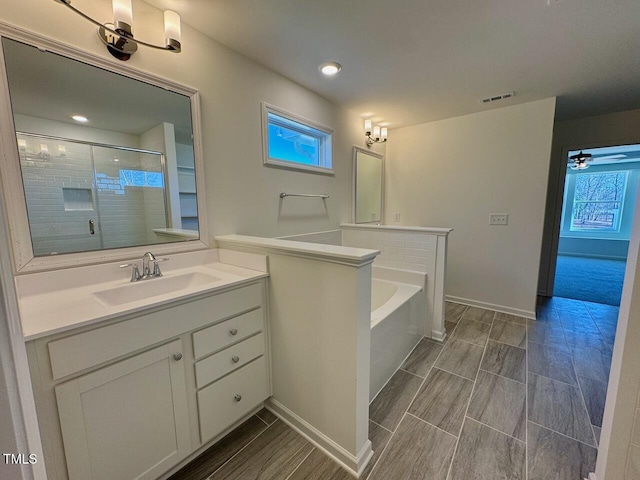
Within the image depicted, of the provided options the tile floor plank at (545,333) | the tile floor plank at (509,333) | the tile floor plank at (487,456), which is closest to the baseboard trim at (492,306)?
the tile floor plank at (545,333)

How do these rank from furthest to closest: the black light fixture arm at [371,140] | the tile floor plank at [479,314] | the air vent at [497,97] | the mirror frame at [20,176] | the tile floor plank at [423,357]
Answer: the black light fixture arm at [371,140] → the tile floor plank at [479,314] → the air vent at [497,97] → the tile floor plank at [423,357] → the mirror frame at [20,176]

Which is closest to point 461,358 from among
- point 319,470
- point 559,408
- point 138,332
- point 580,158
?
point 559,408

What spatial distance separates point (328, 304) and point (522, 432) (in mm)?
1330

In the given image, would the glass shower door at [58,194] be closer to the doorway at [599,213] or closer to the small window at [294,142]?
the small window at [294,142]

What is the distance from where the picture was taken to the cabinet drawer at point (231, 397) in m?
1.29

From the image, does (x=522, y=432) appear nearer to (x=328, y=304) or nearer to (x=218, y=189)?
(x=328, y=304)

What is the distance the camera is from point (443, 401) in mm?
1679

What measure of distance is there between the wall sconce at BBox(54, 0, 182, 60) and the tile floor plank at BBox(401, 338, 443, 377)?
2589 mm

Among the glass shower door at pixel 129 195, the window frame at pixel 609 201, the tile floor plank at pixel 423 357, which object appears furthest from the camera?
the window frame at pixel 609 201

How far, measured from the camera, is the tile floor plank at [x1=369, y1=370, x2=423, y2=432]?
61.2 inches

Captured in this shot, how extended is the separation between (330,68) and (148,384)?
2326 millimetres

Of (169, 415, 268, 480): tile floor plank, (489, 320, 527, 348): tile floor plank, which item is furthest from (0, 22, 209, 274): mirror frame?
(489, 320, 527, 348): tile floor plank

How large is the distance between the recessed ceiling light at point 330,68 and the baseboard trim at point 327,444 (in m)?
2.41

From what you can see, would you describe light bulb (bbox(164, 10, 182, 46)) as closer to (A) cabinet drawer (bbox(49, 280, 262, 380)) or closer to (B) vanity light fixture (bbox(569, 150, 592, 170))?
(A) cabinet drawer (bbox(49, 280, 262, 380))
